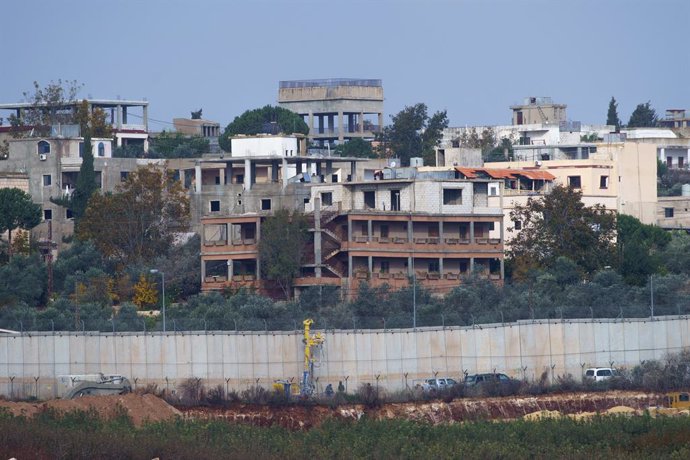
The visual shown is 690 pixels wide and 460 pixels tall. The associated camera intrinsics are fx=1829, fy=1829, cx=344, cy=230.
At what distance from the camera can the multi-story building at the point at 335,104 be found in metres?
152

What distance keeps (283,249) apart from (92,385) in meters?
23.7

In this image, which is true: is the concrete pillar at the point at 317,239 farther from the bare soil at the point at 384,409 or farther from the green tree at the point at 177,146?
the green tree at the point at 177,146

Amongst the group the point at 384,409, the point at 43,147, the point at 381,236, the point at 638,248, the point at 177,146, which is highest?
the point at 177,146

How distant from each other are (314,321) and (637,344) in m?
13.2

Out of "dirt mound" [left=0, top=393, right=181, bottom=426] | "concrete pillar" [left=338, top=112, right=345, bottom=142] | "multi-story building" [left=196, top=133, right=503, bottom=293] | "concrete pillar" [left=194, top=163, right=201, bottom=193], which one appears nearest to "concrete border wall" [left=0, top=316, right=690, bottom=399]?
"dirt mound" [left=0, top=393, right=181, bottom=426]

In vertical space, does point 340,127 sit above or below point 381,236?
above

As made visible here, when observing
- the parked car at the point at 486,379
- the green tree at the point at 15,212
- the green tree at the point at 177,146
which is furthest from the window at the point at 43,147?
the parked car at the point at 486,379

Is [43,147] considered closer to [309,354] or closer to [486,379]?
[309,354]

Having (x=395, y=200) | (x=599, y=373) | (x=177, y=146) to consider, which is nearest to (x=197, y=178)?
(x=395, y=200)

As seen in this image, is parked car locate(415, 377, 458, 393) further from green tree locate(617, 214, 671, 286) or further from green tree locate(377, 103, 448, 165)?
green tree locate(377, 103, 448, 165)

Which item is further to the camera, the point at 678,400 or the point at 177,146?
the point at 177,146

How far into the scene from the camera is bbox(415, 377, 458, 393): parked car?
7031 cm

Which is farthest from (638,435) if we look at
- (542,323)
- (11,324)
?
(11,324)

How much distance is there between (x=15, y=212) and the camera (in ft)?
338
